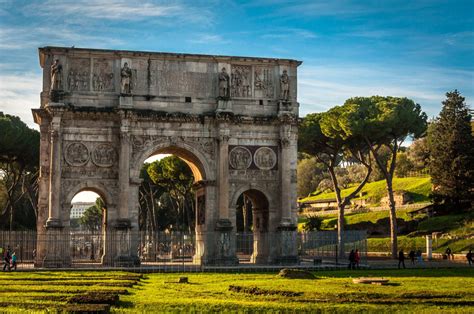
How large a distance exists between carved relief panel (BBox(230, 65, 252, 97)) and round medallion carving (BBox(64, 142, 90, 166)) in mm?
8643

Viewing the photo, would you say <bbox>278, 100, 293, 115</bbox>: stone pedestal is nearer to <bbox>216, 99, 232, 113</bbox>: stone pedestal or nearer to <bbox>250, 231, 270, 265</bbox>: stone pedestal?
<bbox>216, 99, 232, 113</bbox>: stone pedestal

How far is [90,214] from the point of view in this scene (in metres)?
119

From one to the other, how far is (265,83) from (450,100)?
97.1 feet

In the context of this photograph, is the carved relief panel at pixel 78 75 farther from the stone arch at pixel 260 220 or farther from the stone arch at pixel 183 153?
the stone arch at pixel 260 220

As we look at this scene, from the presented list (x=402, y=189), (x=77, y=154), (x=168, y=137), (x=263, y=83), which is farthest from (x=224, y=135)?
(x=402, y=189)

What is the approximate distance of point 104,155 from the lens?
120ft

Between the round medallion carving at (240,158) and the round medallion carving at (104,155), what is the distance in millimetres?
6243

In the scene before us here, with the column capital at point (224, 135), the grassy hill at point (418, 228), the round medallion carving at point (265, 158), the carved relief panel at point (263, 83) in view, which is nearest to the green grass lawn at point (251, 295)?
the column capital at point (224, 135)

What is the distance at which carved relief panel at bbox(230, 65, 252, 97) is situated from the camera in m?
38.3

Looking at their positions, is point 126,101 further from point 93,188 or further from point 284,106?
point 284,106

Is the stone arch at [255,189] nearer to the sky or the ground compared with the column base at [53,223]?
nearer to the sky

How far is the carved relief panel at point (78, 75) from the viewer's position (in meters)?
36.6

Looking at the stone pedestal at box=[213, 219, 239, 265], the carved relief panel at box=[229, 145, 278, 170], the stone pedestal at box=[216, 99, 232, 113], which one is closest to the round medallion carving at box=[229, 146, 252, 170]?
the carved relief panel at box=[229, 145, 278, 170]

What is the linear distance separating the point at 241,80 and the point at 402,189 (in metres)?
46.7
